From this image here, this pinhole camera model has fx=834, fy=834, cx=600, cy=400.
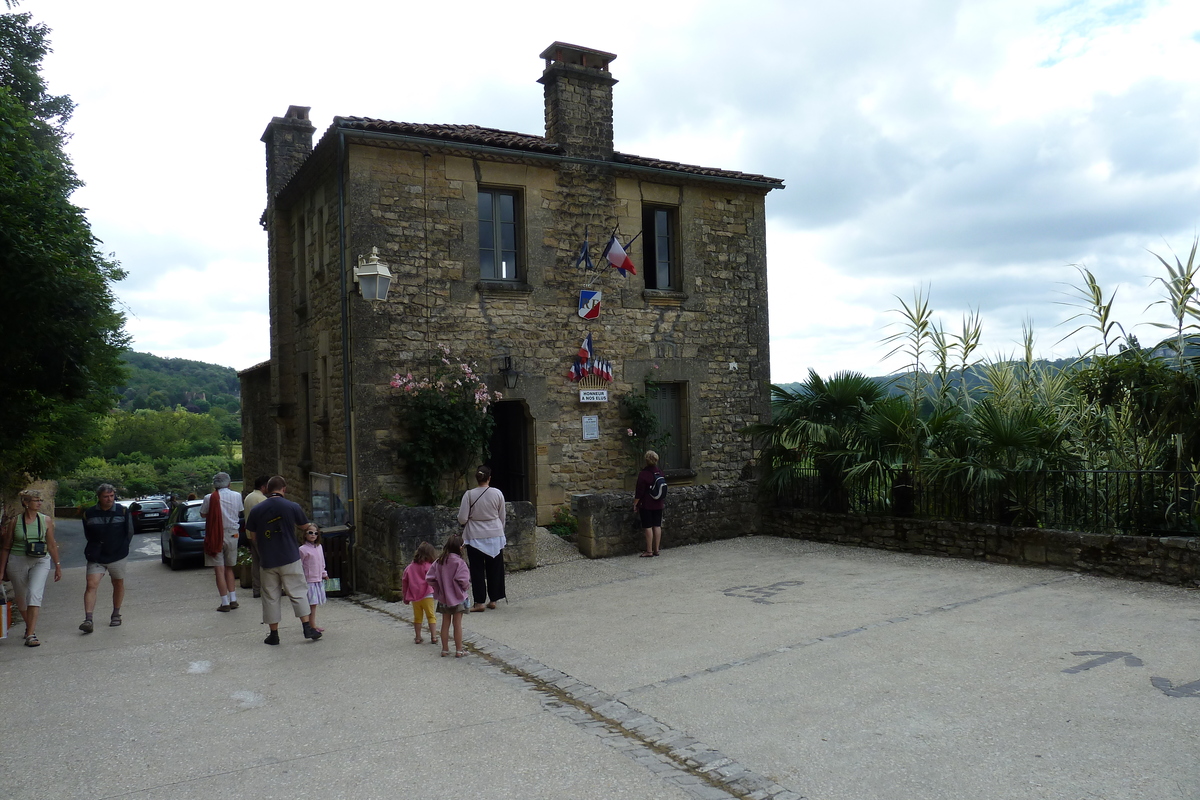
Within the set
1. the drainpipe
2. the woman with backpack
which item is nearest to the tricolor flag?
the woman with backpack

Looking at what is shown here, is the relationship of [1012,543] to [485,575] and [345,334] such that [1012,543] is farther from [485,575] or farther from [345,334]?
[345,334]

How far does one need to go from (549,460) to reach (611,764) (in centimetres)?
860

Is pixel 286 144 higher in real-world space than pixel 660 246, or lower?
higher

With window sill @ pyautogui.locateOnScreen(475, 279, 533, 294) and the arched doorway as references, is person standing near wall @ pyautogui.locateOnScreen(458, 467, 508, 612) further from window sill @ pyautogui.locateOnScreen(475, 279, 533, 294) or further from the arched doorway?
window sill @ pyautogui.locateOnScreen(475, 279, 533, 294)

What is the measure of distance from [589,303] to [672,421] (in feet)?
8.63

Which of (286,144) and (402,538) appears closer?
(402,538)

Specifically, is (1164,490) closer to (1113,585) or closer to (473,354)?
(1113,585)

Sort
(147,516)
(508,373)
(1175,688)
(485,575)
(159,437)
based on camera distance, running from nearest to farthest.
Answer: (1175,688), (485,575), (508,373), (147,516), (159,437)

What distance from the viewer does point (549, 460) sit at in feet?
42.4

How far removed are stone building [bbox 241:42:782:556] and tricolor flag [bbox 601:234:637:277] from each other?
53 cm

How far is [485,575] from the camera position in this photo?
28.5 ft

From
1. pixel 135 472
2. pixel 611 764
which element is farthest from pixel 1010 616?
pixel 135 472

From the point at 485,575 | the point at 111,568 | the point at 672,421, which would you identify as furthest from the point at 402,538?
the point at 672,421

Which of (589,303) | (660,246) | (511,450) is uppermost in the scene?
(660,246)
